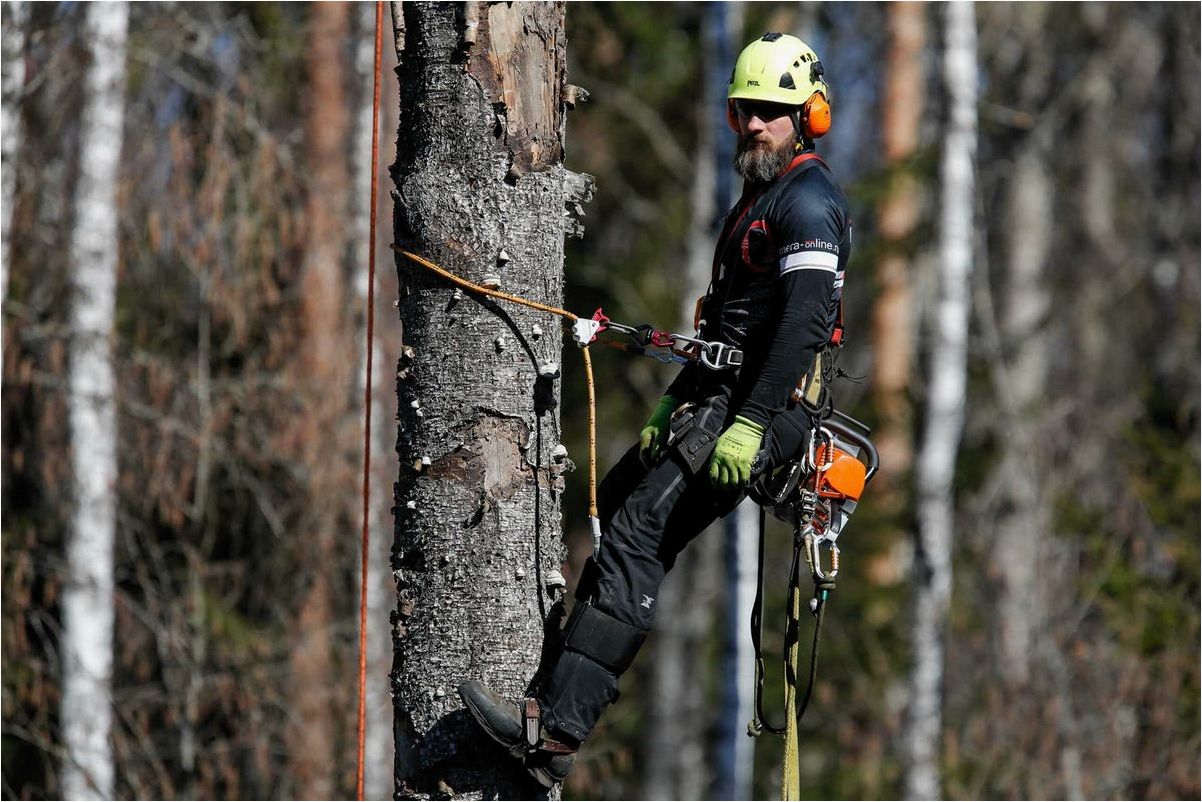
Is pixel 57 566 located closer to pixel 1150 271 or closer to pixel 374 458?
pixel 374 458

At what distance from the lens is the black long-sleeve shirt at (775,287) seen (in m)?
4.11

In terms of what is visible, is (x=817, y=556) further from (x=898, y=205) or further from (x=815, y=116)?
(x=898, y=205)

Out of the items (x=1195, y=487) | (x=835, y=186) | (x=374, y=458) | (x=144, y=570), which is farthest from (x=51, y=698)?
(x=1195, y=487)

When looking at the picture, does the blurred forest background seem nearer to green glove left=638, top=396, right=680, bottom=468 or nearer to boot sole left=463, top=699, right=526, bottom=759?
green glove left=638, top=396, right=680, bottom=468

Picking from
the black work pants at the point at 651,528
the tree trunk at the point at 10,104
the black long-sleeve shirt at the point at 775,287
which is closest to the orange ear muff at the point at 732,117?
the black long-sleeve shirt at the point at 775,287

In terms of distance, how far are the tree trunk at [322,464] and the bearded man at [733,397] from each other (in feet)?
16.2

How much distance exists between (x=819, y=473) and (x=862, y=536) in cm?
822

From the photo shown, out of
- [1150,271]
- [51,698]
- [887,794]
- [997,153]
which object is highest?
[997,153]

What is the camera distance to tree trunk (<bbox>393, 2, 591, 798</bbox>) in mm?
3830

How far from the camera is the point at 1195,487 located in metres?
10.8

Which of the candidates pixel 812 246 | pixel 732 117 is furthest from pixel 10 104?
pixel 812 246

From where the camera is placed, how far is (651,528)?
4188 mm

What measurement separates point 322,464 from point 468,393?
555 cm

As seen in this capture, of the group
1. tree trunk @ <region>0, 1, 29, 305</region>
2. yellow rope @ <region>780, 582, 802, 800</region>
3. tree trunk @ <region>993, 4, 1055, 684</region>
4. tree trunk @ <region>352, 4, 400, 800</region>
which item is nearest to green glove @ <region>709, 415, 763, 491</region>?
yellow rope @ <region>780, 582, 802, 800</region>
